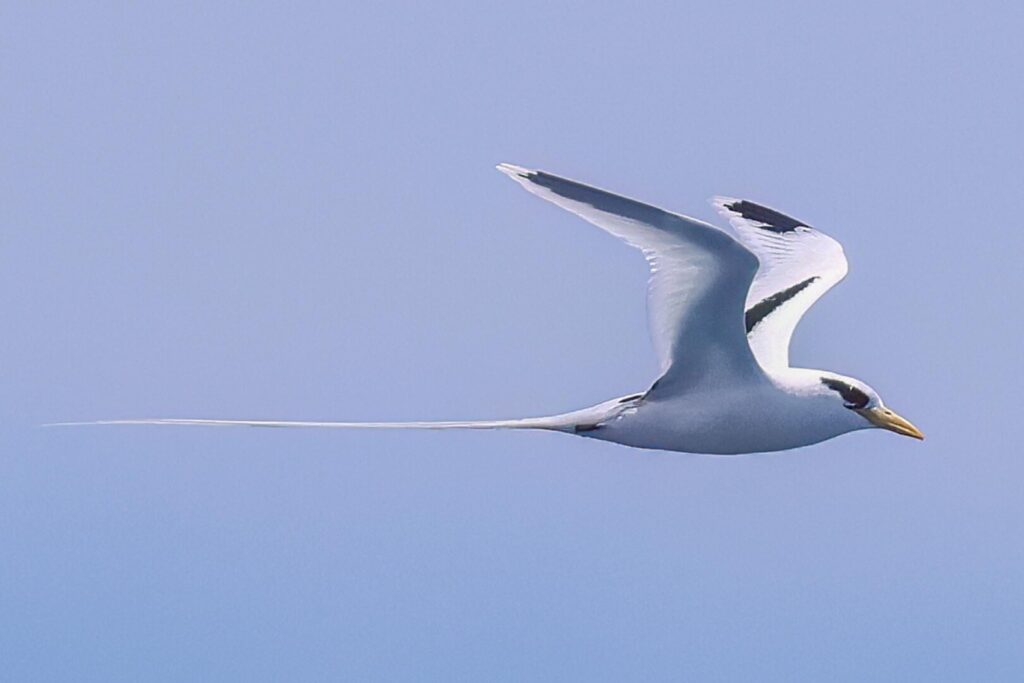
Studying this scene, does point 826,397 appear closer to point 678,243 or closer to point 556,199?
point 678,243

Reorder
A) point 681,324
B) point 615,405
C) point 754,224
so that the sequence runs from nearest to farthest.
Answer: point 681,324 → point 615,405 → point 754,224

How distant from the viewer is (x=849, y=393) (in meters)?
14.1

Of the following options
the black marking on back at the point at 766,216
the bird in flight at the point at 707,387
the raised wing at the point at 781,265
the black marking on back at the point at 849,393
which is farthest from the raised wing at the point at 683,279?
the black marking on back at the point at 766,216

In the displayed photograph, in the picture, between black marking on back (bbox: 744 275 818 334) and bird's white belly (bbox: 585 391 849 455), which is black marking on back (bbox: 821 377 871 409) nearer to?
bird's white belly (bbox: 585 391 849 455)

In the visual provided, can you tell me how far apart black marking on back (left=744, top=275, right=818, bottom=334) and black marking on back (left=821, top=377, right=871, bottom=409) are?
2093 millimetres

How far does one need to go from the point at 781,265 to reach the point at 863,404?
2.81m

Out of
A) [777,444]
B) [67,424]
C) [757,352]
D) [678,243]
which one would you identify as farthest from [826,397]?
[67,424]

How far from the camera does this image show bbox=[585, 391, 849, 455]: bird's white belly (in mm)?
13719

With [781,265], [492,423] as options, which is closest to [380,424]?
[492,423]

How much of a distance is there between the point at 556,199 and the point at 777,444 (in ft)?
13.4

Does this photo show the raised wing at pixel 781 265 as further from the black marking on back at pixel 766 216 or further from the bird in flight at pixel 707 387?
the bird in flight at pixel 707 387

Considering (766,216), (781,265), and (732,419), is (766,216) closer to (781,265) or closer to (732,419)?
(781,265)

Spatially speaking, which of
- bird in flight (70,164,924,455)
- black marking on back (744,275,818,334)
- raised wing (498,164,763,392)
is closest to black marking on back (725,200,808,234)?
black marking on back (744,275,818,334)

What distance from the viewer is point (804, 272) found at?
1664 centimetres
